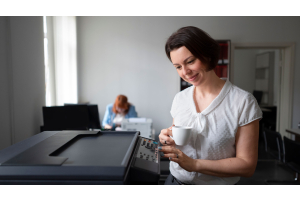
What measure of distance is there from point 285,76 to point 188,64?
14.9 feet

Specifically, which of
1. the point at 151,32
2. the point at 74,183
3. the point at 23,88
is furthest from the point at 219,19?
the point at 74,183

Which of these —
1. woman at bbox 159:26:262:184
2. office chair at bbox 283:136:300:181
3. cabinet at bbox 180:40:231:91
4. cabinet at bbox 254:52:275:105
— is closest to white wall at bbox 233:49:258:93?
cabinet at bbox 254:52:275:105

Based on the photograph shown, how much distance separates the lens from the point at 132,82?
4578mm

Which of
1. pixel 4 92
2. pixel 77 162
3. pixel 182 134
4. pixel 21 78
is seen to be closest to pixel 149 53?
pixel 21 78

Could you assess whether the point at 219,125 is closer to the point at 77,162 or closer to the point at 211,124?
the point at 211,124

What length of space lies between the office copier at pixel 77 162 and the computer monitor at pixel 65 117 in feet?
4.23

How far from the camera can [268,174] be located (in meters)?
3.38

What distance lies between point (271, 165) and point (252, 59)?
4001 millimetres

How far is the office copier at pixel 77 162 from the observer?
0.57 meters

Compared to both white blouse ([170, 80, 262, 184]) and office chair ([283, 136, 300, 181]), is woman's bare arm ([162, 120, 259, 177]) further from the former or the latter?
office chair ([283, 136, 300, 181])

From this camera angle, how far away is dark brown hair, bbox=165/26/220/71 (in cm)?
89

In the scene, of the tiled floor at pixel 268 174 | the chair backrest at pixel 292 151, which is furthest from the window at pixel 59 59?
Answer: the chair backrest at pixel 292 151

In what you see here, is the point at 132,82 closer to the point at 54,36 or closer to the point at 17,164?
the point at 54,36

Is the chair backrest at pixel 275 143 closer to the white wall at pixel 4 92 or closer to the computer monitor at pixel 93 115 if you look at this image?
the computer monitor at pixel 93 115
